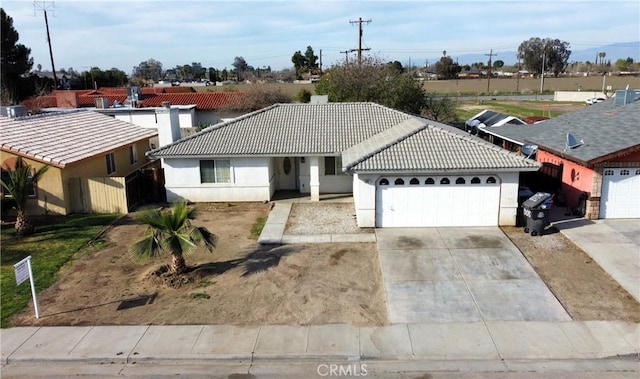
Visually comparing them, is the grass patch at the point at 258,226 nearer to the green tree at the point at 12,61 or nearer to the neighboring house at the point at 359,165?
the neighboring house at the point at 359,165

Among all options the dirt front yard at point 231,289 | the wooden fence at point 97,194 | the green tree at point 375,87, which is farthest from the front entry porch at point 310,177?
the green tree at point 375,87

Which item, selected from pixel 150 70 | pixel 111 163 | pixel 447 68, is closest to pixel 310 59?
pixel 447 68

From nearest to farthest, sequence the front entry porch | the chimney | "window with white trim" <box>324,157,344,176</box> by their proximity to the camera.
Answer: the front entry porch
"window with white trim" <box>324,157,344,176</box>
the chimney

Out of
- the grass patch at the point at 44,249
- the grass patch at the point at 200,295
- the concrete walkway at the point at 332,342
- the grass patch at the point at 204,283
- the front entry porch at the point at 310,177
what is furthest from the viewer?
the front entry porch at the point at 310,177

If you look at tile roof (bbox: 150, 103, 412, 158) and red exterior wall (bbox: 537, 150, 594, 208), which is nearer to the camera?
red exterior wall (bbox: 537, 150, 594, 208)

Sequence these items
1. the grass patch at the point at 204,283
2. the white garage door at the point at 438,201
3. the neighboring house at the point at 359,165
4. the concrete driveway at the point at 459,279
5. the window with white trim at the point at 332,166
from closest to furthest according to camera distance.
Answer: the concrete driveway at the point at 459,279 → the grass patch at the point at 204,283 → the neighboring house at the point at 359,165 → the white garage door at the point at 438,201 → the window with white trim at the point at 332,166

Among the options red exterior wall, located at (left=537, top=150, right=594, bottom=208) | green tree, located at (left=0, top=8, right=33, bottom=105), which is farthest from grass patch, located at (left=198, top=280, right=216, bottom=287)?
green tree, located at (left=0, top=8, right=33, bottom=105)

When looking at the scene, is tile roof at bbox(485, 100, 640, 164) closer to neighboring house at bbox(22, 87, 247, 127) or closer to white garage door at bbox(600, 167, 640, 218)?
white garage door at bbox(600, 167, 640, 218)

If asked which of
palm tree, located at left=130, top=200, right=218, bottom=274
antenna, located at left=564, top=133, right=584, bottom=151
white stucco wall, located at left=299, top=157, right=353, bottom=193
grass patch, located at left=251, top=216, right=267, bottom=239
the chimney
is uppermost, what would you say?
the chimney
